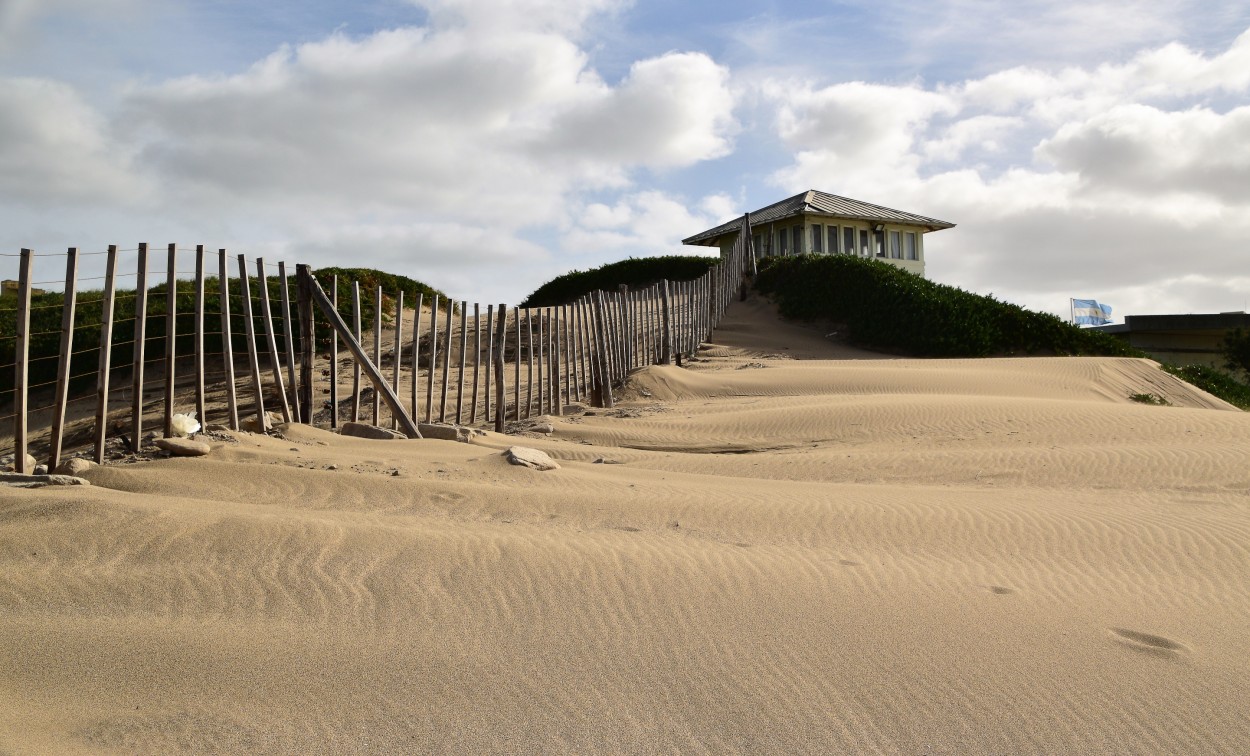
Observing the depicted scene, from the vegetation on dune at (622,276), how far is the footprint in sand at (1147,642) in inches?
1020

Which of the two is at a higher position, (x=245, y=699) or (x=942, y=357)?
(x=942, y=357)

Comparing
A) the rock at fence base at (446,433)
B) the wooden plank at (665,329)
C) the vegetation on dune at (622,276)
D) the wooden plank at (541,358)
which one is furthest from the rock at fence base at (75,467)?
the vegetation on dune at (622,276)

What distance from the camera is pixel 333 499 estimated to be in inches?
226

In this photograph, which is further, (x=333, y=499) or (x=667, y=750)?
(x=333, y=499)

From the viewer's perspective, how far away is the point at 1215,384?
1934 cm

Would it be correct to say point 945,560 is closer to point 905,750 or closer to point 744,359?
point 905,750

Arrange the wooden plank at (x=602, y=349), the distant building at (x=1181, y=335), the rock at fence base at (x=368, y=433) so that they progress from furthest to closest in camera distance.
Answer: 1. the distant building at (x=1181, y=335)
2. the wooden plank at (x=602, y=349)
3. the rock at fence base at (x=368, y=433)

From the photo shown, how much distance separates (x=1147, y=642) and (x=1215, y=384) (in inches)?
720

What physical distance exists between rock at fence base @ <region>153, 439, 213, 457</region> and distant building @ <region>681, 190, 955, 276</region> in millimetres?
26309

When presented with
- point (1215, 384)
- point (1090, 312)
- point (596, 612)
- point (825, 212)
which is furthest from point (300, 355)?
point (1090, 312)

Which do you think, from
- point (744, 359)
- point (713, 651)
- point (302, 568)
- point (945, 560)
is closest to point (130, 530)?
point (302, 568)

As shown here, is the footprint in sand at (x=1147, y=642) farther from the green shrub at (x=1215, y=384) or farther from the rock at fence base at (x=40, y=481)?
the green shrub at (x=1215, y=384)

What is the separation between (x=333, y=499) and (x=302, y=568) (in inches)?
54.9

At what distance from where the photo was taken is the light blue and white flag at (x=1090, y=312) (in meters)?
39.3
